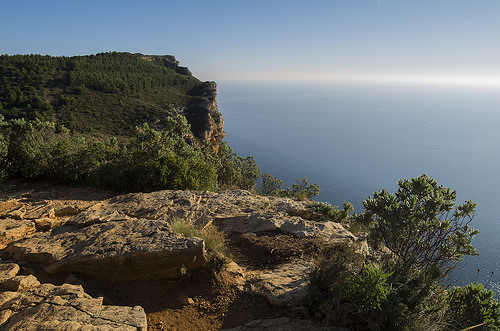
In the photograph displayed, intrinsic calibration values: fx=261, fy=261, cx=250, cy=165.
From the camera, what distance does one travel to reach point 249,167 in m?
29.2

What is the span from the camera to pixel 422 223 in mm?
5375

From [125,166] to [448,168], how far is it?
11807 cm

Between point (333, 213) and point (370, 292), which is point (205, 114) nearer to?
point (333, 213)

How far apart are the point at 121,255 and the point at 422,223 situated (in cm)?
588

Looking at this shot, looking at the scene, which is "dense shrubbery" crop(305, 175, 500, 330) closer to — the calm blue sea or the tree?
the tree

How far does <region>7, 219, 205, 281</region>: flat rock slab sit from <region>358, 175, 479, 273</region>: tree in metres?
4.00

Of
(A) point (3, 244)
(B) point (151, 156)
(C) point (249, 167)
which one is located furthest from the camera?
(C) point (249, 167)

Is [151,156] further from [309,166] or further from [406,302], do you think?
[309,166]

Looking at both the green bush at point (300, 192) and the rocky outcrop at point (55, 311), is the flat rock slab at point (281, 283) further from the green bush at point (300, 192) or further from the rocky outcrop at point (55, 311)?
the green bush at point (300, 192)

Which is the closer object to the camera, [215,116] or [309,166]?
[215,116]

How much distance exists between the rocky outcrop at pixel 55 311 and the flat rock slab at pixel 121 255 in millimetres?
669

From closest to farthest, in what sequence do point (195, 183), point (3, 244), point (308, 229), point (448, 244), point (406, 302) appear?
1. point (406, 302)
2. point (3, 244)
3. point (448, 244)
4. point (308, 229)
5. point (195, 183)

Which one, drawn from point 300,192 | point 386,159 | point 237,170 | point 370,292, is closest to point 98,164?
point 300,192

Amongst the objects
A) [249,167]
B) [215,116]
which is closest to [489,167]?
[215,116]
